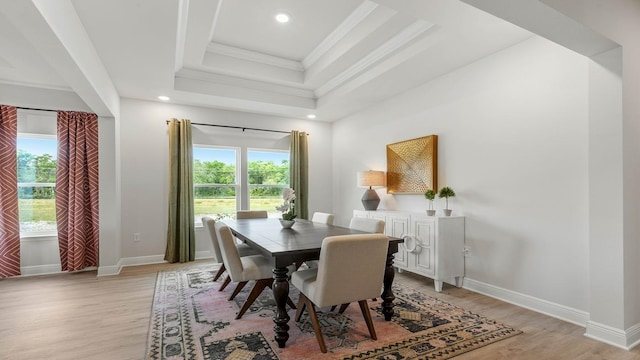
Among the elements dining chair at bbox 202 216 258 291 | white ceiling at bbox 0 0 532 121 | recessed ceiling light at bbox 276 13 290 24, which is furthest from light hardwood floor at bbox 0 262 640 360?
recessed ceiling light at bbox 276 13 290 24

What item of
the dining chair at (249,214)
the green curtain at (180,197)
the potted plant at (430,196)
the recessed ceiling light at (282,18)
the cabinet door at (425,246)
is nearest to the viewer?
the recessed ceiling light at (282,18)

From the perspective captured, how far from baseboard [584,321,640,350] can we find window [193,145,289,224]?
4.52 meters

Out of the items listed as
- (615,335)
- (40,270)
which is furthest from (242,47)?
(615,335)

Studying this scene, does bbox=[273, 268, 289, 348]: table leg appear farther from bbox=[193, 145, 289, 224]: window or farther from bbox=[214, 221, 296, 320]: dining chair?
bbox=[193, 145, 289, 224]: window

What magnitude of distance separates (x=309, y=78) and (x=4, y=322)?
4.14m

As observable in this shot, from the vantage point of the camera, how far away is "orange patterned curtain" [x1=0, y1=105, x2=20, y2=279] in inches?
151

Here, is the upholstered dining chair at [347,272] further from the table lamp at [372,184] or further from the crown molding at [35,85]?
the crown molding at [35,85]

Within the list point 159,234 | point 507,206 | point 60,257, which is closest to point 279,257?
point 507,206

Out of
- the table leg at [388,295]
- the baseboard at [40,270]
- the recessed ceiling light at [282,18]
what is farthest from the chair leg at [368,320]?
the baseboard at [40,270]

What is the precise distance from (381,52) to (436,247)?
2.31 metres

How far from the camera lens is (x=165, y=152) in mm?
4773

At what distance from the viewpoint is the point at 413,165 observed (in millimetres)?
4090

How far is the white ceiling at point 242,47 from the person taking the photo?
2.39 metres

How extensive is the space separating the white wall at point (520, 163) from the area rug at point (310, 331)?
0.72 metres
